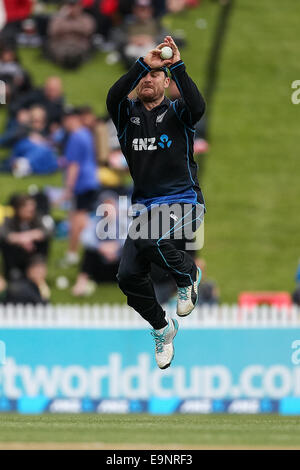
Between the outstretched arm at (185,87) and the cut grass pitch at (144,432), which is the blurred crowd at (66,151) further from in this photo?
the outstretched arm at (185,87)

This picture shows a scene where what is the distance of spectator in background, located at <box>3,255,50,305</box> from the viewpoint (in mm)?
15531

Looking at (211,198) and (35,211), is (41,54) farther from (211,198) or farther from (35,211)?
(35,211)

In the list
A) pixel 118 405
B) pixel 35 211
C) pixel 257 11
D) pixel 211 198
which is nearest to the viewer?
pixel 118 405

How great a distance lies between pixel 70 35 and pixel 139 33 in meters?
1.60

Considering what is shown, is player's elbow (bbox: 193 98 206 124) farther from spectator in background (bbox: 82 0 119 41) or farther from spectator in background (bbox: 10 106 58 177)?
spectator in background (bbox: 82 0 119 41)

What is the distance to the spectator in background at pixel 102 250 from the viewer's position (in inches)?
659

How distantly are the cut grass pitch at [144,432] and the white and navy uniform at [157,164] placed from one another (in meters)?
1.31

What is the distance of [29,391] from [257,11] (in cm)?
1372

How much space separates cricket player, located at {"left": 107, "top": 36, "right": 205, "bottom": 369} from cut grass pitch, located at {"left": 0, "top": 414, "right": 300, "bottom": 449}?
3.70 feet

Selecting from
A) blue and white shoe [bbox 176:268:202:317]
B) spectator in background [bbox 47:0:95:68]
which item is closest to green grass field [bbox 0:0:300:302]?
spectator in background [bbox 47:0:95:68]

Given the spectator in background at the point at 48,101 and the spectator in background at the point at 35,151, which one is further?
the spectator in background at the point at 48,101

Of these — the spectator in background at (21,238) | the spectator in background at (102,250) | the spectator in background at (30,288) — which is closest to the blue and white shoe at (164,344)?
the spectator in background at (30,288)

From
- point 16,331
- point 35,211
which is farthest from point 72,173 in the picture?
point 16,331

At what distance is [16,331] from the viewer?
14.5 metres
